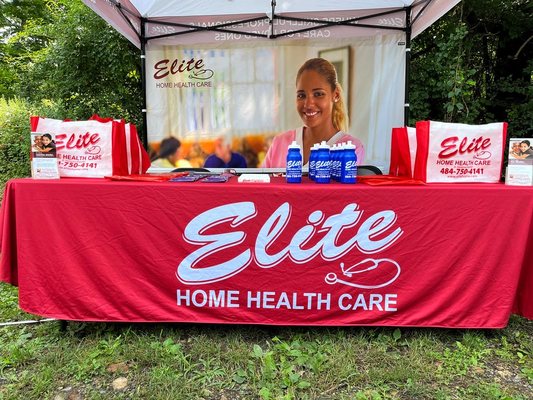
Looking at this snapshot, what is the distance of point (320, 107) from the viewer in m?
3.96

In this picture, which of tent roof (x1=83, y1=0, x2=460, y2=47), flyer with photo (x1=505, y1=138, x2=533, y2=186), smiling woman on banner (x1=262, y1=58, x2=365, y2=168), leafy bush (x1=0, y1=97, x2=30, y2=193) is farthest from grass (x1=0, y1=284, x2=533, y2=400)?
leafy bush (x1=0, y1=97, x2=30, y2=193)

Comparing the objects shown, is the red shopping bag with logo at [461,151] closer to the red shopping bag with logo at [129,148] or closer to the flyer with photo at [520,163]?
the flyer with photo at [520,163]

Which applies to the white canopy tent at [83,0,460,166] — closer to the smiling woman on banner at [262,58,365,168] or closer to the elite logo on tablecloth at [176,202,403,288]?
the smiling woman on banner at [262,58,365,168]

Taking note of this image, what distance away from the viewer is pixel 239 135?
407cm

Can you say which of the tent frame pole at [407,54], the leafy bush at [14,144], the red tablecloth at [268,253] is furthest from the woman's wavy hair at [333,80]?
the leafy bush at [14,144]

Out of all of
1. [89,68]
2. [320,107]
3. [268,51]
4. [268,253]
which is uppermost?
[89,68]

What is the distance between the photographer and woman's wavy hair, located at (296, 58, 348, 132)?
12.7ft

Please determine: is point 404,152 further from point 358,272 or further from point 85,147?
point 85,147

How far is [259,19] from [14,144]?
20.8ft

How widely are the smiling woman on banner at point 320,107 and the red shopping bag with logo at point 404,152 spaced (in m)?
1.34

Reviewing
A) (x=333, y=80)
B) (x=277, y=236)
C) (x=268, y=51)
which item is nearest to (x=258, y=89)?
(x=268, y=51)

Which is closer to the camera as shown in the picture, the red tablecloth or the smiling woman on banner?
the red tablecloth

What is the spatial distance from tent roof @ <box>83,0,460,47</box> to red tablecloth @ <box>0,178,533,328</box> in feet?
7.09

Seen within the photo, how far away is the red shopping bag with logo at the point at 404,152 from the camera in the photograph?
234 centimetres
